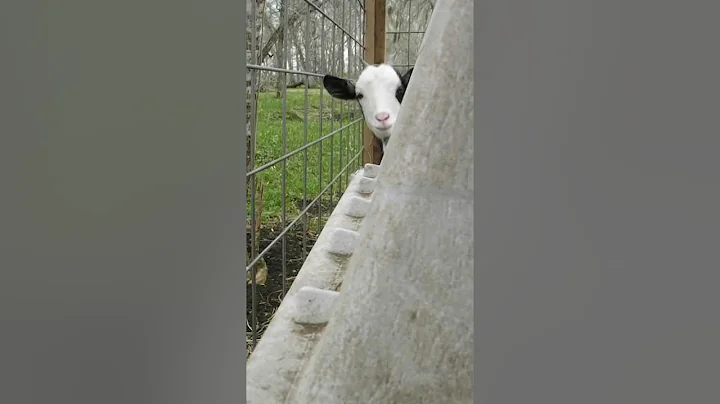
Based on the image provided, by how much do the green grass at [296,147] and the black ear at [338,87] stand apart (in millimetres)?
47

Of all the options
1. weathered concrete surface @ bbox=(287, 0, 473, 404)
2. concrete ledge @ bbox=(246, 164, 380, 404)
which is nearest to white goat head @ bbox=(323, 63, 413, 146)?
concrete ledge @ bbox=(246, 164, 380, 404)

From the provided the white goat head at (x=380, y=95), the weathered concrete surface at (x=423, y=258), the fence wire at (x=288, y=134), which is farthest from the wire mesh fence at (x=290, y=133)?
the weathered concrete surface at (x=423, y=258)

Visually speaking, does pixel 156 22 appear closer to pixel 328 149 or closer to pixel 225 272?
pixel 225 272

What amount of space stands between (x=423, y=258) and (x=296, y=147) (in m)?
0.90

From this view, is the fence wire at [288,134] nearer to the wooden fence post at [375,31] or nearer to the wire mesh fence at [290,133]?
the wire mesh fence at [290,133]

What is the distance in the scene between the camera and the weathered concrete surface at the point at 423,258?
77 centimetres

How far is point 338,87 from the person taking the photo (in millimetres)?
2039

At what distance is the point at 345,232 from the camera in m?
1.73

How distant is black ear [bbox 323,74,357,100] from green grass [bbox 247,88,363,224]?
0.15 feet

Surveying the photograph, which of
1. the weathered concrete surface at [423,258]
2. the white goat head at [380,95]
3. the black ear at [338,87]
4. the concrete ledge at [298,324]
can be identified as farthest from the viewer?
the white goat head at [380,95]

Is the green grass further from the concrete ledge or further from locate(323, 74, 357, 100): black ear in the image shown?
the concrete ledge

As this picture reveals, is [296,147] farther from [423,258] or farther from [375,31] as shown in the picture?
[375,31]

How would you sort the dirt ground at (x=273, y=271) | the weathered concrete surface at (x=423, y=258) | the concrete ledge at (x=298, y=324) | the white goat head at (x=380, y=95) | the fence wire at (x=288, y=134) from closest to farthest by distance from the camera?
1. the weathered concrete surface at (x=423, y=258)
2. the concrete ledge at (x=298, y=324)
3. the fence wire at (x=288, y=134)
4. the dirt ground at (x=273, y=271)
5. the white goat head at (x=380, y=95)

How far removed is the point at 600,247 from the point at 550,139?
33mm
